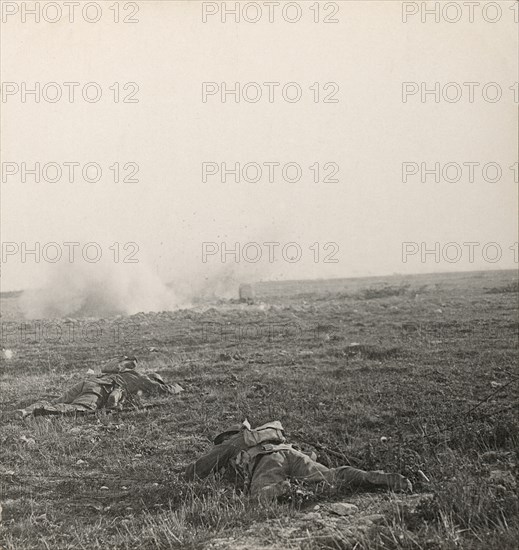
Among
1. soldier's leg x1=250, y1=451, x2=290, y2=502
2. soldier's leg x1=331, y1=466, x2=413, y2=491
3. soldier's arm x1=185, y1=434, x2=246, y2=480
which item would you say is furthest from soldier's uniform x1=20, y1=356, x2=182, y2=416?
soldier's leg x1=331, y1=466, x2=413, y2=491

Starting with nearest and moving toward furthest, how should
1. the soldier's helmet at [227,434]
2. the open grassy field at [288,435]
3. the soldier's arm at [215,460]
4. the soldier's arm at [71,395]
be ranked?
the open grassy field at [288,435] → the soldier's arm at [215,460] → the soldier's helmet at [227,434] → the soldier's arm at [71,395]

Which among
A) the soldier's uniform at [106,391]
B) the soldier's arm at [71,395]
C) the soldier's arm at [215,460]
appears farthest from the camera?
the soldier's arm at [71,395]

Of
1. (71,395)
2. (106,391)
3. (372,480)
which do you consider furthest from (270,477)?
(71,395)

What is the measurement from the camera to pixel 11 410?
847 centimetres

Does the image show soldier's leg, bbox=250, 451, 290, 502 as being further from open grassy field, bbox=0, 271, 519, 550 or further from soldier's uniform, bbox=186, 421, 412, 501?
open grassy field, bbox=0, 271, 519, 550

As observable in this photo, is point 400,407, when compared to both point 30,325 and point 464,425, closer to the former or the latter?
point 464,425

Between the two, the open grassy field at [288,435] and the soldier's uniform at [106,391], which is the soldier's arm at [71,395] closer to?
the soldier's uniform at [106,391]

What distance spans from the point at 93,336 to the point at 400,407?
10.8m

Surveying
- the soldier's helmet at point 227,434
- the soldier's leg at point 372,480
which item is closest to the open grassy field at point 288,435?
the soldier's leg at point 372,480

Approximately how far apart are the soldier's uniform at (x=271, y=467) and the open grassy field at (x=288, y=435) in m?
0.17

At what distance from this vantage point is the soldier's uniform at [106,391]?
26.5 ft

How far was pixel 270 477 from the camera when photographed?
4.94 meters

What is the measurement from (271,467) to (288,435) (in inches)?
54.7

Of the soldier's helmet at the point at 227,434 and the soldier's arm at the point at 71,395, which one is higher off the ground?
the soldier's helmet at the point at 227,434
